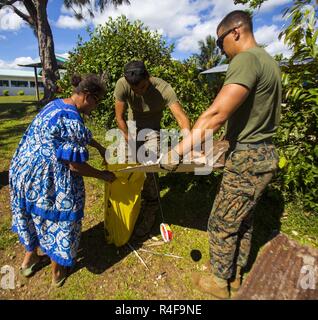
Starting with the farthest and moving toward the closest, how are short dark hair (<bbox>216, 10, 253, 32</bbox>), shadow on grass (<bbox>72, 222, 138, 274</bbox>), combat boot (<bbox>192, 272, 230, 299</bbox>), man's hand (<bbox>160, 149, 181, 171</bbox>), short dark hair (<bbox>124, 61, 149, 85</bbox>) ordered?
shadow on grass (<bbox>72, 222, 138, 274</bbox>)
short dark hair (<bbox>124, 61, 149, 85</bbox>)
combat boot (<bbox>192, 272, 230, 299</bbox>)
man's hand (<bbox>160, 149, 181, 171</bbox>)
short dark hair (<bbox>216, 10, 253, 32</bbox>)

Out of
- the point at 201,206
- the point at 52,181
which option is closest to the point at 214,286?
the point at 201,206

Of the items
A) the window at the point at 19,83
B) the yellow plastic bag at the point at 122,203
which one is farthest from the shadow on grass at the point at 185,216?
the window at the point at 19,83

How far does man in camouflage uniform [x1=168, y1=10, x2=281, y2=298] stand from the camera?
1860 millimetres

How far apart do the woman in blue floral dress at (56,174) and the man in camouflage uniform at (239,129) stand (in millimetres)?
804

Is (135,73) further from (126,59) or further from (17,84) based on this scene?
(17,84)

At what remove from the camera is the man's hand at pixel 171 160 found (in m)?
2.15

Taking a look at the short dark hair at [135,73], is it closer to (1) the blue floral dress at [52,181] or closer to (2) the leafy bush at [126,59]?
(1) the blue floral dress at [52,181]

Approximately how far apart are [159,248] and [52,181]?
1.56 metres

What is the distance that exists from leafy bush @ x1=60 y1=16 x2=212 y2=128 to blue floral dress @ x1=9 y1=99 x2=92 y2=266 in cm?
367

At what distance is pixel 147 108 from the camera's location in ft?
11.1

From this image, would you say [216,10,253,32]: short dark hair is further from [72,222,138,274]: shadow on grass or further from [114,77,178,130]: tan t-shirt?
[72,222,138,274]: shadow on grass

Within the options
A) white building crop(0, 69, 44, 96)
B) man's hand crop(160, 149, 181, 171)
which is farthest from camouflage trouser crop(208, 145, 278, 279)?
white building crop(0, 69, 44, 96)

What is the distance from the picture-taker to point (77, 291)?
2713 mm
